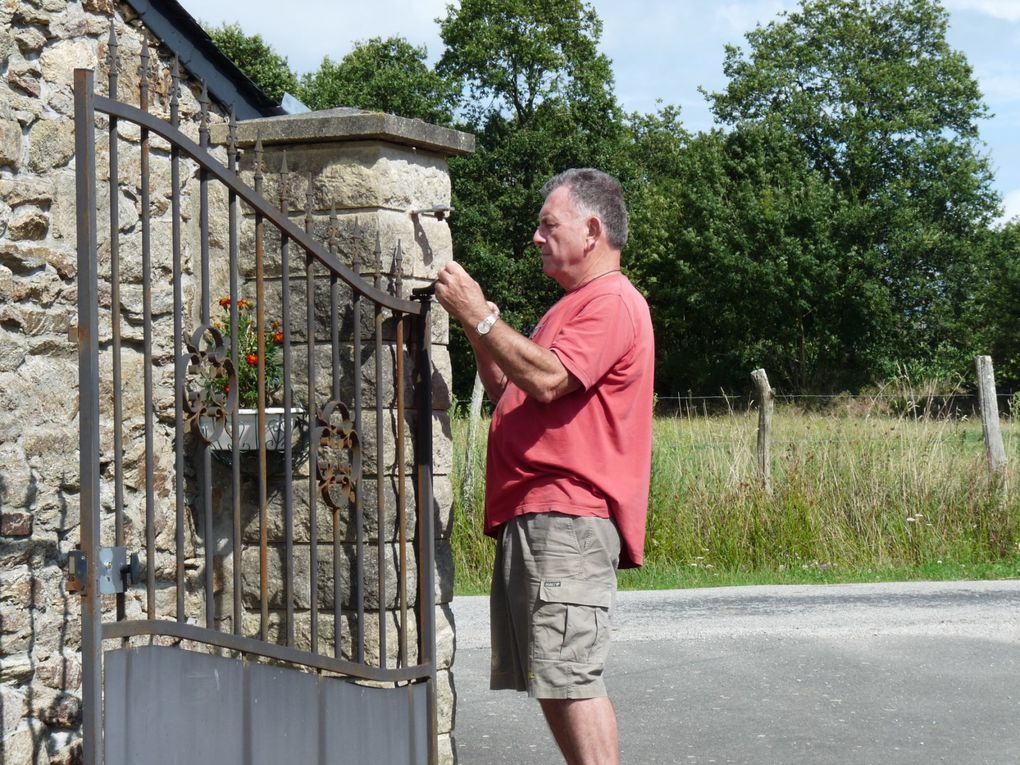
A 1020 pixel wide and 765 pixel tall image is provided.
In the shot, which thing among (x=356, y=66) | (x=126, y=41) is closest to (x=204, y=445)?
(x=126, y=41)

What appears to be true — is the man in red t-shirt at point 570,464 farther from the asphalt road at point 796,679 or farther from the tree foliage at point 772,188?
the tree foliage at point 772,188

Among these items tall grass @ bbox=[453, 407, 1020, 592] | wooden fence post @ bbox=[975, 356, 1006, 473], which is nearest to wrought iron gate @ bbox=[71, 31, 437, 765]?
tall grass @ bbox=[453, 407, 1020, 592]

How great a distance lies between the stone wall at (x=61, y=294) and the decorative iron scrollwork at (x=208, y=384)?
0.93 meters

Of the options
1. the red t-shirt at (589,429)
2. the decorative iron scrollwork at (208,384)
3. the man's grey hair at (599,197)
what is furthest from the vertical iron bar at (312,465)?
the man's grey hair at (599,197)

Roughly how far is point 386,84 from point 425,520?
107 ft

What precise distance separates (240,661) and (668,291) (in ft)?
124

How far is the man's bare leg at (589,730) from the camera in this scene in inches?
140

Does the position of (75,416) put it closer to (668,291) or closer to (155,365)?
(155,365)

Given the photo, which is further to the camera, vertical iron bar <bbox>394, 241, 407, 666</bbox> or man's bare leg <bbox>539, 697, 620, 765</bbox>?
vertical iron bar <bbox>394, 241, 407, 666</bbox>

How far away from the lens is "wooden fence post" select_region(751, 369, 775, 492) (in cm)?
1007

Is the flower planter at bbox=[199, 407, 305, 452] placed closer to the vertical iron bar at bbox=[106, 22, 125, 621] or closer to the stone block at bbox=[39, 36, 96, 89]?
the vertical iron bar at bbox=[106, 22, 125, 621]

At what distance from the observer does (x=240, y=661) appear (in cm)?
338

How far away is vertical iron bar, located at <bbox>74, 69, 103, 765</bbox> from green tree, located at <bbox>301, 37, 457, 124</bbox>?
104 feet

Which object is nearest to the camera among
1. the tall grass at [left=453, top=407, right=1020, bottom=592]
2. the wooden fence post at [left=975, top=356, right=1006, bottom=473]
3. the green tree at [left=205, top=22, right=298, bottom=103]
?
the tall grass at [left=453, top=407, right=1020, bottom=592]
